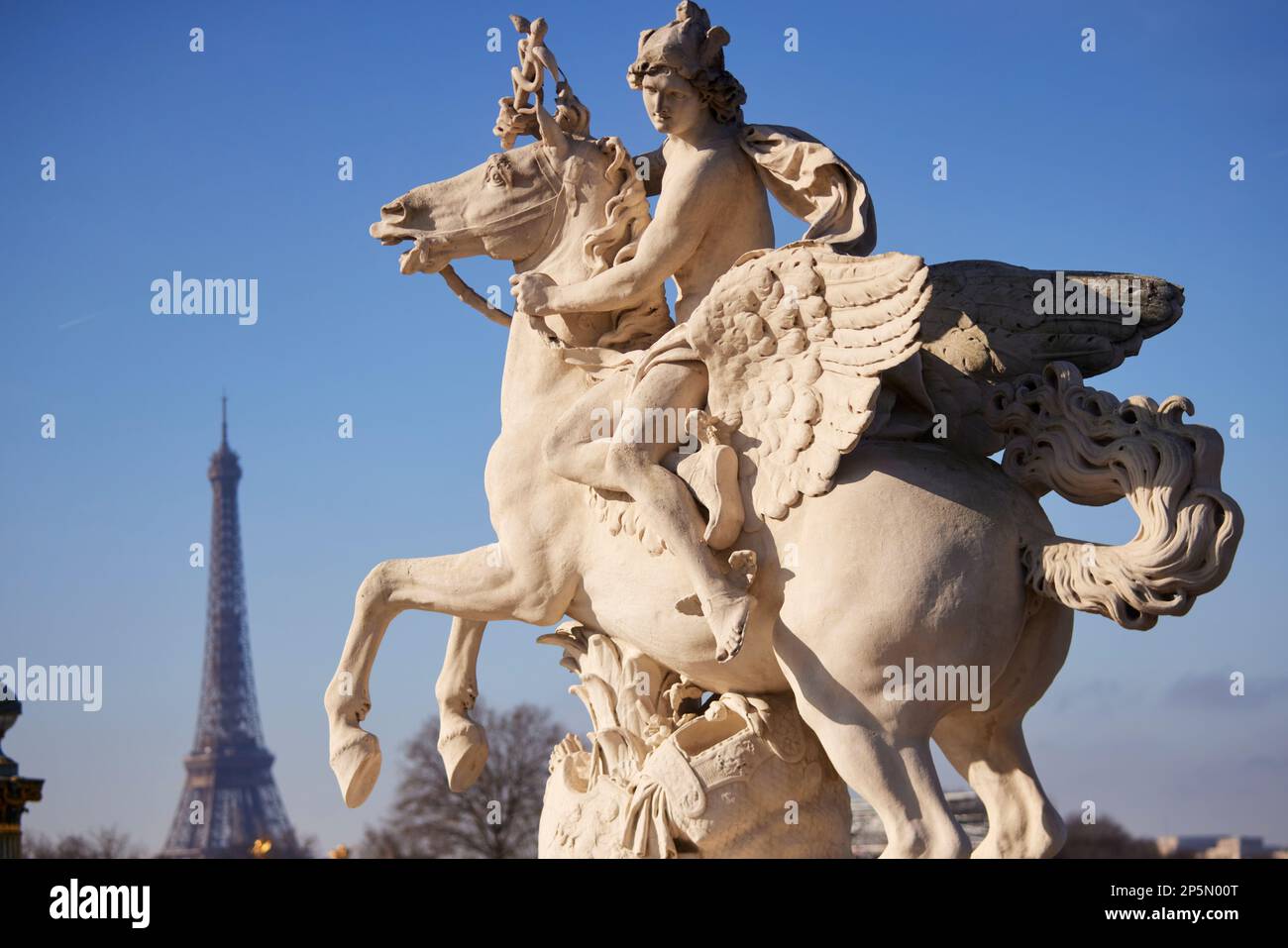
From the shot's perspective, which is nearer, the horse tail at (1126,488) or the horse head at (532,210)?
the horse tail at (1126,488)

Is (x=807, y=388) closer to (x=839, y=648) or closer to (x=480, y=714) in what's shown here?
(x=839, y=648)

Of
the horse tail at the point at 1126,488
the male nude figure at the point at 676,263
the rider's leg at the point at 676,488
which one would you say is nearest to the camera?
the horse tail at the point at 1126,488

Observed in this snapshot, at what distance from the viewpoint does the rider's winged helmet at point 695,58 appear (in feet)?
24.5

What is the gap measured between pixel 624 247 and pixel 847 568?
202 cm

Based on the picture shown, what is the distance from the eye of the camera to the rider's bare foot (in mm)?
6789

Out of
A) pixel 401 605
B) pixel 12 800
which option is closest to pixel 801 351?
pixel 401 605

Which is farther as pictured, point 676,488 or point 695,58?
point 695,58

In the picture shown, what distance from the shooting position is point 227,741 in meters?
52.4

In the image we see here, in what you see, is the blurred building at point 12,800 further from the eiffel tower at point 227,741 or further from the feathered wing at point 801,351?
the eiffel tower at point 227,741

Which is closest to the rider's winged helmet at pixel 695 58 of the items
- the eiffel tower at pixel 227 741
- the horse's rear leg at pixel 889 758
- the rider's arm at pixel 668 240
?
the rider's arm at pixel 668 240

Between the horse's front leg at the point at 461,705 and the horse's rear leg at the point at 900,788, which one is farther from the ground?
the horse's front leg at the point at 461,705

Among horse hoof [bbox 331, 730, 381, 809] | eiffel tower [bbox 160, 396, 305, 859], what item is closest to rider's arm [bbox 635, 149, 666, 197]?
horse hoof [bbox 331, 730, 381, 809]

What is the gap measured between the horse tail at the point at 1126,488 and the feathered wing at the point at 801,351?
0.78 m

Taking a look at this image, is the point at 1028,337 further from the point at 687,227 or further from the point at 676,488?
the point at 676,488
